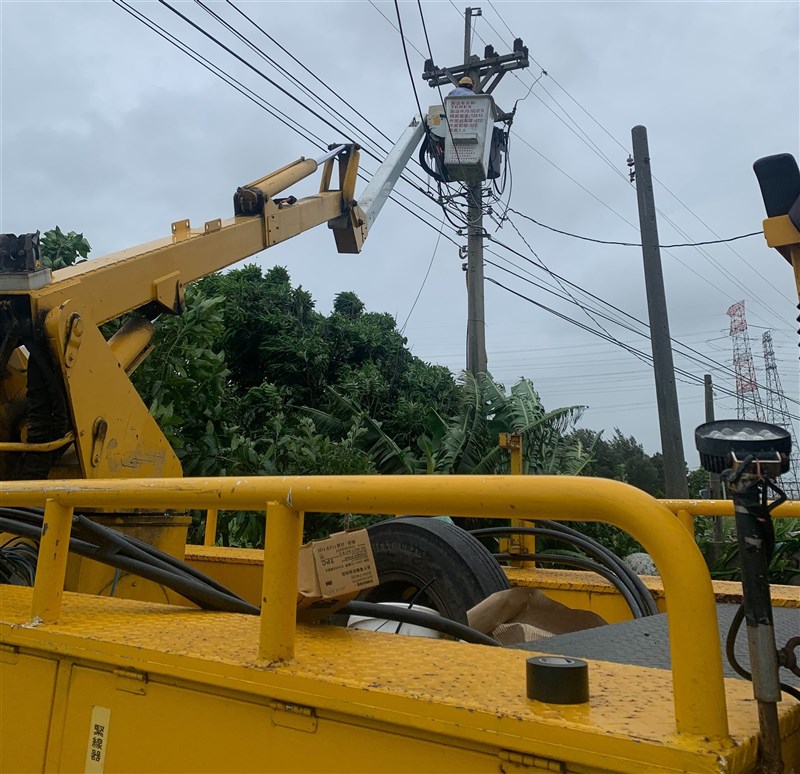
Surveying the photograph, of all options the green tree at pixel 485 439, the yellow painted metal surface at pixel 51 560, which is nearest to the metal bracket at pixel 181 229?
the yellow painted metal surface at pixel 51 560

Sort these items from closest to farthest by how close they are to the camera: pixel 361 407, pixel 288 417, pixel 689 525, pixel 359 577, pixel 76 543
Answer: pixel 359 577, pixel 76 543, pixel 689 525, pixel 288 417, pixel 361 407

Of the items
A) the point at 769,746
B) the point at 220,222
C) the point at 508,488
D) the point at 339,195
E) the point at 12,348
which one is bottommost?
the point at 769,746

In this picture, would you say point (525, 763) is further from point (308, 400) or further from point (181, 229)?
point (308, 400)

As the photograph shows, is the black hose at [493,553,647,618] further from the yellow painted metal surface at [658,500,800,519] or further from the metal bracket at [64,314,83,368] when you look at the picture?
the metal bracket at [64,314,83,368]

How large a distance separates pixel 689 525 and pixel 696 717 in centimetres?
204

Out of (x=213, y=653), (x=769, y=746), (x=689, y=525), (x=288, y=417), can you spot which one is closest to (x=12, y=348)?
(x=213, y=653)

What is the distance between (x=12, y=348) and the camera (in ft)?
11.0

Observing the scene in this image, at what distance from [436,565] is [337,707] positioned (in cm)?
169

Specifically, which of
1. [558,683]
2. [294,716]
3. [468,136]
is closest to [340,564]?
[294,716]

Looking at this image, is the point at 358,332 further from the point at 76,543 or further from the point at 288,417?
the point at 76,543

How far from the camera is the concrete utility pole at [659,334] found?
854 centimetres

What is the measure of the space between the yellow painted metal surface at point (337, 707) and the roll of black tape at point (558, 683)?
0.09 feet

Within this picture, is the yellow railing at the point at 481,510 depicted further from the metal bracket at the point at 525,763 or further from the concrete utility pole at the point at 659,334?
the concrete utility pole at the point at 659,334

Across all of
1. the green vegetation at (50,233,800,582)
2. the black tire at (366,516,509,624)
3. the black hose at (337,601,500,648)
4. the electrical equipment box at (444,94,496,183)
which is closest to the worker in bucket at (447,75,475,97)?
the electrical equipment box at (444,94,496,183)
